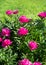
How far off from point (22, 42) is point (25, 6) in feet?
13.5

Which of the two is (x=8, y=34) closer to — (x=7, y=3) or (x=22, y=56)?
(x=22, y=56)

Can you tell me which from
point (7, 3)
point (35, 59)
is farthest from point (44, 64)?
point (7, 3)

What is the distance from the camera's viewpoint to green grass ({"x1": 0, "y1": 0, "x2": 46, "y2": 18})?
27.7ft

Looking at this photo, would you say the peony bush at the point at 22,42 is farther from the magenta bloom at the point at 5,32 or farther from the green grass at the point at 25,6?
the green grass at the point at 25,6

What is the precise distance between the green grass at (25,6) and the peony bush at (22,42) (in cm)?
291

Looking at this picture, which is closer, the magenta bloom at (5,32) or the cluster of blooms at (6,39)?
the cluster of blooms at (6,39)

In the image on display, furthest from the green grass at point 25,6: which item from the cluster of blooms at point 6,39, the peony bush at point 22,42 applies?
the cluster of blooms at point 6,39

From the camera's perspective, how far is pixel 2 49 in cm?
485

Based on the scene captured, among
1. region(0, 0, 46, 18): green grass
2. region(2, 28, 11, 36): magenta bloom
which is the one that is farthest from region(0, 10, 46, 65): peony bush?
region(0, 0, 46, 18): green grass

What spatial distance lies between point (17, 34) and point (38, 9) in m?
3.86

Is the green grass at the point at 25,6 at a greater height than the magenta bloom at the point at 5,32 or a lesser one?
lesser

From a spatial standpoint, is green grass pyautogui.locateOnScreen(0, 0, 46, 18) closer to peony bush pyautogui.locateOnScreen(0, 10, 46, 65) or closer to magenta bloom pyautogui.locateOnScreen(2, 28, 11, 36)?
peony bush pyautogui.locateOnScreen(0, 10, 46, 65)

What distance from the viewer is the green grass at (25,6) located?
8.45 meters

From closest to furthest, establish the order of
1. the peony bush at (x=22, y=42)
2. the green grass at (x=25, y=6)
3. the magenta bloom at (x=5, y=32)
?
1. the peony bush at (x=22, y=42)
2. the magenta bloom at (x=5, y=32)
3. the green grass at (x=25, y=6)
